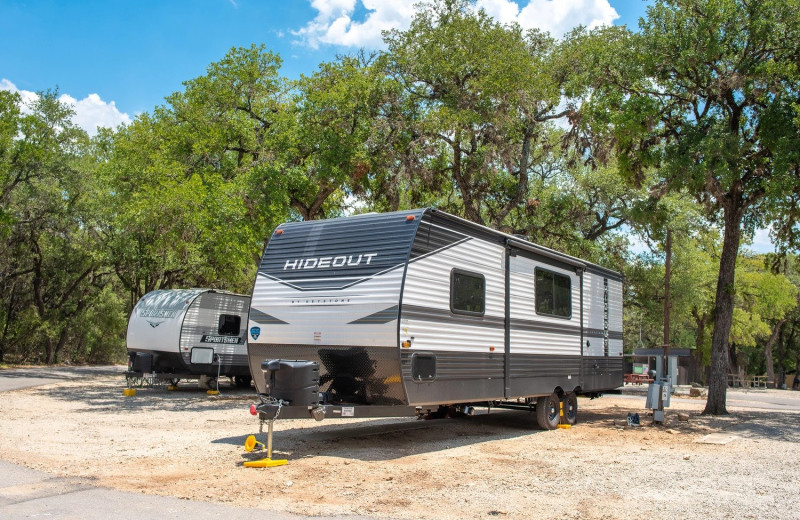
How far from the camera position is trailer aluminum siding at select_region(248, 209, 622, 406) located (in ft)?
28.3

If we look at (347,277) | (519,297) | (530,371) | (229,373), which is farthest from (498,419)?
(229,373)

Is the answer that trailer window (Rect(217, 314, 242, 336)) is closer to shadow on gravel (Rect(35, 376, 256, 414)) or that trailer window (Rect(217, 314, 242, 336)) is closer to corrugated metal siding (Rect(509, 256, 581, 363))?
shadow on gravel (Rect(35, 376, 256, 414))

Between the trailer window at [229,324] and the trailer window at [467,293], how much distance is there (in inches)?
452

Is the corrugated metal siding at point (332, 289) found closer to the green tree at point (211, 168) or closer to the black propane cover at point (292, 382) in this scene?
the black propane cover at point (292, 382)

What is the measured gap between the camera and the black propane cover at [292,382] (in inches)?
324

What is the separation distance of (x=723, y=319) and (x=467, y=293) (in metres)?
9.46

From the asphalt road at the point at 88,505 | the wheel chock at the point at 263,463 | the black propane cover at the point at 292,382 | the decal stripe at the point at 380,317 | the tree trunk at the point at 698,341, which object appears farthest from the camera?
the tree trunk at the point at 698,341

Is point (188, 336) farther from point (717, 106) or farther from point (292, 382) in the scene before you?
point (717, 106)

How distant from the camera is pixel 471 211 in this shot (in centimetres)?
2020

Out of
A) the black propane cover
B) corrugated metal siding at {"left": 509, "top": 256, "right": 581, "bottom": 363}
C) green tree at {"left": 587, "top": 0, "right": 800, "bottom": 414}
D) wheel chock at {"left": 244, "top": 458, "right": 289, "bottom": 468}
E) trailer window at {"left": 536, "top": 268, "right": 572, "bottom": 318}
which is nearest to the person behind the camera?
wheel chock at {"left": 244, "top": 458, "right": 289, "bottom": 468}

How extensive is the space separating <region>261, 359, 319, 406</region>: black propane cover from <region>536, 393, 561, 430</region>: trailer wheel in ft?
17.5

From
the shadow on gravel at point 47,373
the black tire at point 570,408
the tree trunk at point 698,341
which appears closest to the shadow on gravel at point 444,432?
the black tire at point 570,408

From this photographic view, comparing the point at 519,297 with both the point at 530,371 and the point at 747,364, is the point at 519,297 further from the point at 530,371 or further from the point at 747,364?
the point at 747,364

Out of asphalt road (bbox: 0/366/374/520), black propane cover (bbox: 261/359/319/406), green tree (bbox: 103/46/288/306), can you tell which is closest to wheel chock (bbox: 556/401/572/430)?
black propane cover (bbox: 261/359/319/406)
